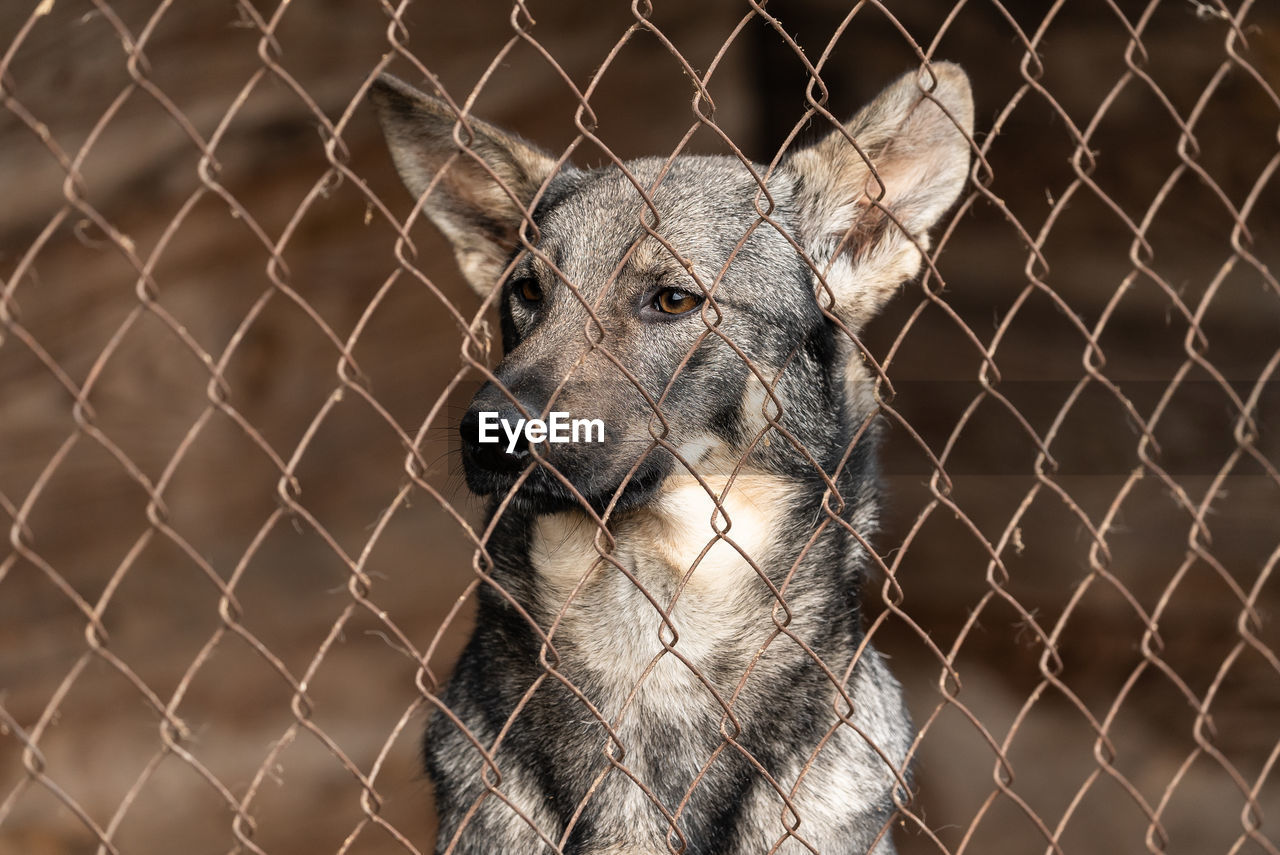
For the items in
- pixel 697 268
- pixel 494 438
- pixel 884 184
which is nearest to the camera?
pixel 494 438

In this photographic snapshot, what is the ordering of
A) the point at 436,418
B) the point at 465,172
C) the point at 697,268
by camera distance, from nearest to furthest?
the point at 697,268, the point at 465,172, the point at 436,418

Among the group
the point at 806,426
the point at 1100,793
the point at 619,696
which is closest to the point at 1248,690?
the point at 1100,793

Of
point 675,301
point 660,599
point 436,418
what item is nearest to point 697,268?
point 675,301

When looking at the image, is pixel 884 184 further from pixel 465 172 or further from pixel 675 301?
pixel 465 172

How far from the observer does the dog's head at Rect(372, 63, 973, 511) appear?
270 centimetres

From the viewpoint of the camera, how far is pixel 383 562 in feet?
Result: 19.0

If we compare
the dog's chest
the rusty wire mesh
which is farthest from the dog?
the rusty wire mesh

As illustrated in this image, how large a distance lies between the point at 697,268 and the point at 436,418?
77.8 inches

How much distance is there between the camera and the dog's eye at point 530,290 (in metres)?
3.09

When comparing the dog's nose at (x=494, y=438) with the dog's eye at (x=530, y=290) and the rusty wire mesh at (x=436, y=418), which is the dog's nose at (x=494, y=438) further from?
the rusty wire mesh at (x=436, y=418)

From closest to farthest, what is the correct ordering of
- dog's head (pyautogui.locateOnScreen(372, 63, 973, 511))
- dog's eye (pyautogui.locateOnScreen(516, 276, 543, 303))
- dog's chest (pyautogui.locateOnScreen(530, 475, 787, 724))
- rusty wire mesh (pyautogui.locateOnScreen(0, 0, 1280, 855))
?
dog's head (pyautogui.locateOnScreen(372, 63, 973, 511)), dog's chest (pyautogui.locateOnScreen(530, 475, 787, 724)), dog's eye (pyautogui.locateOnScreen(516, 276, 543, 303)), rusty wire mesh (pyautogui.locateOnScreen(0, 0, 1280, 855))

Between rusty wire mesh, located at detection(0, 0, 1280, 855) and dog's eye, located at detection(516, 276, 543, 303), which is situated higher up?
dog's eye, located at detection(516, 276, 543, 303)

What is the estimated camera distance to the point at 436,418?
468 cm

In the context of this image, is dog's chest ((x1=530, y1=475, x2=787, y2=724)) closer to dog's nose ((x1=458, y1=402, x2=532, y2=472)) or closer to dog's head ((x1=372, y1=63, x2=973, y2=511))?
dog's head ((x1=372, y1=63, x2=973, y2=511))
